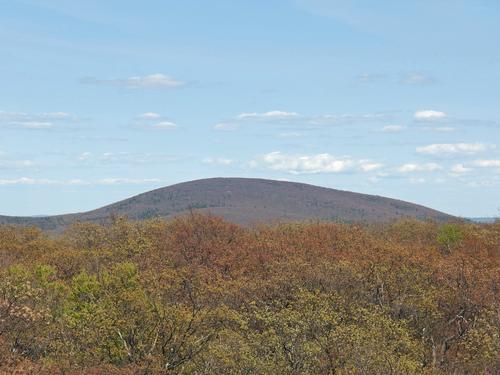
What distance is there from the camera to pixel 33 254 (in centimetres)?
10725

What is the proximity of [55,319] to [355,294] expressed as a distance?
93.8ft

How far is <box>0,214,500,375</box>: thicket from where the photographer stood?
139 ft

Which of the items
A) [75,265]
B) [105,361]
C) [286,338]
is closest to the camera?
[286,338]

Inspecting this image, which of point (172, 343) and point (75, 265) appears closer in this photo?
point (172, 343)

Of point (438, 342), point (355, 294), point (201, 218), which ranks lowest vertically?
point (438, 342)

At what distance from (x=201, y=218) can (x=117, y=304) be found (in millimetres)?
63906

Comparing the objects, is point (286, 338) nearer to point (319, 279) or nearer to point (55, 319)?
point (319, 279)

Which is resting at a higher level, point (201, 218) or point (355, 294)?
point (201, 218)

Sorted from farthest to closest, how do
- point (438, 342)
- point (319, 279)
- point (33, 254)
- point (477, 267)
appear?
1. point (33, 254)
2. point (477, 267)
3. point (319, 279)
4. point (438, 342)

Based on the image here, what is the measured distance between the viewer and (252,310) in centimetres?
6197

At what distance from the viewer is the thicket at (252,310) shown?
42.3m

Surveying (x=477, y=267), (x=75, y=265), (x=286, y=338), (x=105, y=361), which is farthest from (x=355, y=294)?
(x=75, y=265)

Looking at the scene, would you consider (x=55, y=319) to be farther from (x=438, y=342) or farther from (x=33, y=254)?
(x=33, y=254)

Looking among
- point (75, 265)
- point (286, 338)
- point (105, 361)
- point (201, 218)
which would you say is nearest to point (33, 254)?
point (75, 265)
